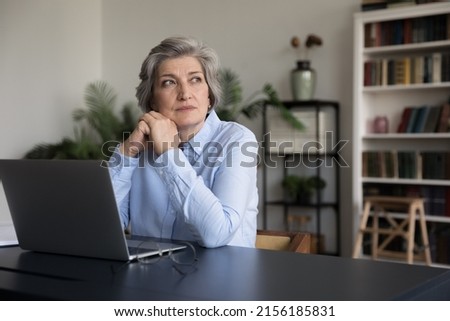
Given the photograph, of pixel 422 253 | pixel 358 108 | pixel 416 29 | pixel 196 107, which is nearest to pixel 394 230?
pixel 422 253

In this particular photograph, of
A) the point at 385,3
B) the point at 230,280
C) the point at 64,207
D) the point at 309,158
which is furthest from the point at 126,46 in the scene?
the point at 230,280

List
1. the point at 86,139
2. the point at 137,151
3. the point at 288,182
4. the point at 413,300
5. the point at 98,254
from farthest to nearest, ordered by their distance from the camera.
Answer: the point at 86,139 < the point at 288,182 < the point at 137,151 < the point at 98,254 < the point at 413,300

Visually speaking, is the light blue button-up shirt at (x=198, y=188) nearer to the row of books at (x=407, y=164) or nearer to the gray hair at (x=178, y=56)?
the gray hair at (x=178, y=56)

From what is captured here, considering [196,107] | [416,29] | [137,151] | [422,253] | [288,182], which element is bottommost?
[422,253]

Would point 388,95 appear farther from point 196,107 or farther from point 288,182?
point 196,107

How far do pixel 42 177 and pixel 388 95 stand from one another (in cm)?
405

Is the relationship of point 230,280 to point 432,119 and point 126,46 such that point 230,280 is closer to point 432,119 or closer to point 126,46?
point 432,119

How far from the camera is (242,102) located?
19.2 ft

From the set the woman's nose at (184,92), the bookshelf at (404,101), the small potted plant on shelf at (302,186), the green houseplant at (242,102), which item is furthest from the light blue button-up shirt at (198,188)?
the small potted plant on shelf at (302,186)

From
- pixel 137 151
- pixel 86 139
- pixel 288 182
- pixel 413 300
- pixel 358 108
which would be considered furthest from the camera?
pixel 86 139

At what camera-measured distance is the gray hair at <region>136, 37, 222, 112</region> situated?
6.84 feet

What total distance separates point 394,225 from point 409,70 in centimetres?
120

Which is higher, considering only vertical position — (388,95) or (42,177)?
(388,95)

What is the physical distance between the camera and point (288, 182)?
17.5 feet
